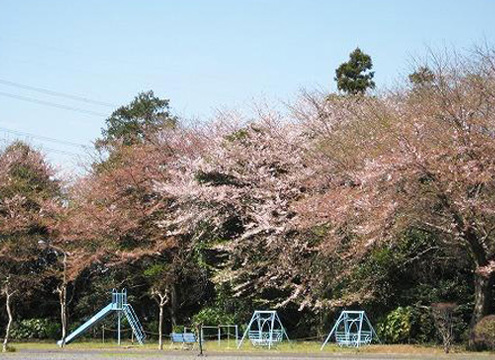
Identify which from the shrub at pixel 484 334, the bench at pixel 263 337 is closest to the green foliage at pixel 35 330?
the bench at pixel 263 337

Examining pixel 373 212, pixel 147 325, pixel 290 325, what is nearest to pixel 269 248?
pixel 290 325

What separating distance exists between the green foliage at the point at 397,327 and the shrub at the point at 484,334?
2.73m

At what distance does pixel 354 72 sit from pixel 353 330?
45.6 ft

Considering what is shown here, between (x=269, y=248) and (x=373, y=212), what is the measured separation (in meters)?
5.96

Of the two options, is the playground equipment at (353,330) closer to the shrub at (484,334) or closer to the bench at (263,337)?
the bench at (263,337)

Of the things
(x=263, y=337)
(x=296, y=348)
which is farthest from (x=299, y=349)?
(x=263, y=337)

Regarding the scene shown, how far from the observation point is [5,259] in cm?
3008

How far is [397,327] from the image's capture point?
22922 mm

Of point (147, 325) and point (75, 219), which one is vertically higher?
point (75, 219)

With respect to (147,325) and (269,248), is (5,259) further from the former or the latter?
(269,248)

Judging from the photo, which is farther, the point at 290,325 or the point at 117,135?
the point at 117,135

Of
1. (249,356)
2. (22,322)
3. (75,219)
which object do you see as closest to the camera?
(249,356)

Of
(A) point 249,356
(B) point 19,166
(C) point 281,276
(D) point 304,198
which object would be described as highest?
(B) point 19,166

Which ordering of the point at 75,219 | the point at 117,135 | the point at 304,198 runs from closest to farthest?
the point at 304,198 → the point at 75,219 → the point at 117,135
